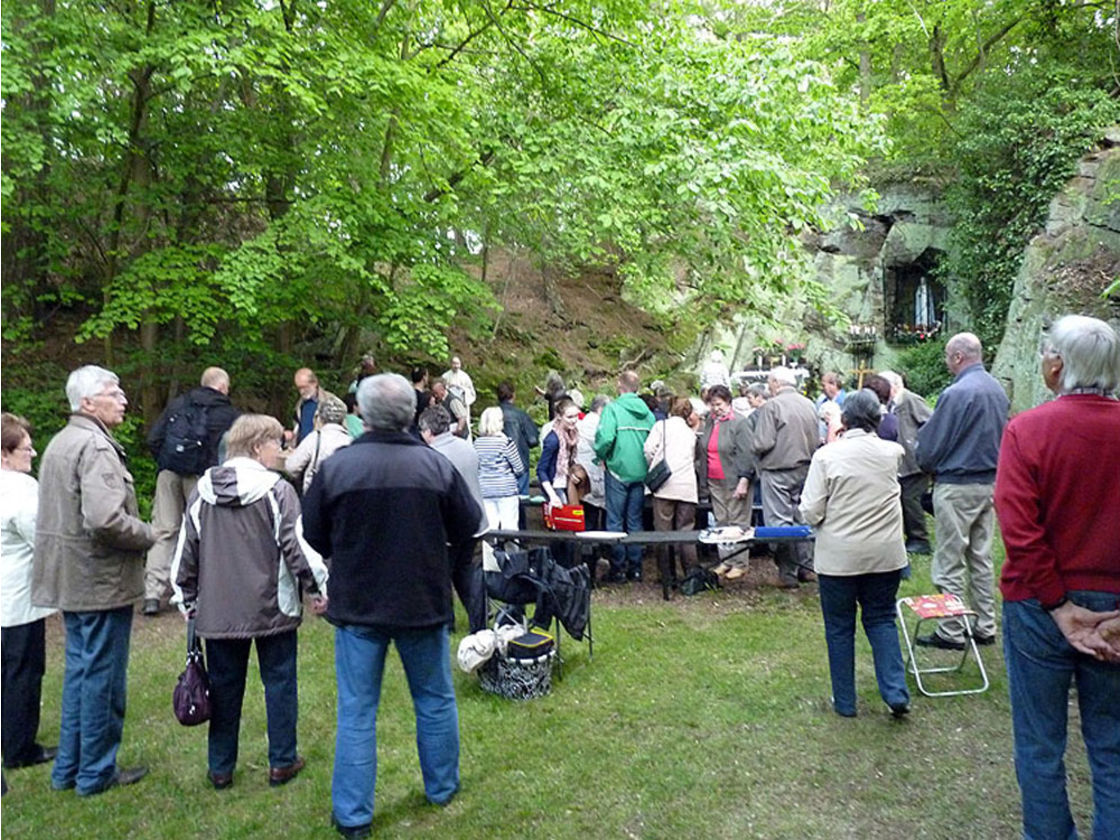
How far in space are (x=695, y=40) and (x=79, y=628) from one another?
8.79m

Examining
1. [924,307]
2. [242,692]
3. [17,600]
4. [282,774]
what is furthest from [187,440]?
[924,307]

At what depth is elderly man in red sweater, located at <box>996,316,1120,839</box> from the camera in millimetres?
2539

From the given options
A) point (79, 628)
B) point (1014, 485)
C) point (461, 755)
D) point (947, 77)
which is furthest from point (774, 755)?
point (947, 77)

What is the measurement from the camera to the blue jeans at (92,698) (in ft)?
12.1

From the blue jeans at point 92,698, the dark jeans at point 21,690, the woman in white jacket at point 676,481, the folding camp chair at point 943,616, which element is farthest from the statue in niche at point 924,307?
the dark jeans at point 21,690

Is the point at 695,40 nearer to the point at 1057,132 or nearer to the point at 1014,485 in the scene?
the point at 1014,485

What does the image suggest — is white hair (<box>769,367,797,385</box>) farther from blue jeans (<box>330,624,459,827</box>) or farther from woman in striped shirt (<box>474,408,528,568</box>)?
blue jeans (<box>330,624,459,827</box>)

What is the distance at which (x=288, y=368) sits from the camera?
10.8 meters

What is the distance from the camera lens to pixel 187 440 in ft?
21.2

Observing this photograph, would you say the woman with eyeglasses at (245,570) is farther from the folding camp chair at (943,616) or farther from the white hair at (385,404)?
the folding camp chair at (943,616)

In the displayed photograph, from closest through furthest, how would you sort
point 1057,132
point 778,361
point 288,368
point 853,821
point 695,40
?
point 853,821, point 695,40, point 288,368, point 1057,132, point 778,361

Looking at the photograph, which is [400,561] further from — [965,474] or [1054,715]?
[965,474]

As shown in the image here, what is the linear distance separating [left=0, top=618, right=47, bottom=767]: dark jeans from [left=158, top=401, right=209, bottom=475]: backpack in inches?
103

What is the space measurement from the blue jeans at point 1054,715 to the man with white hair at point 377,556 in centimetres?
223
